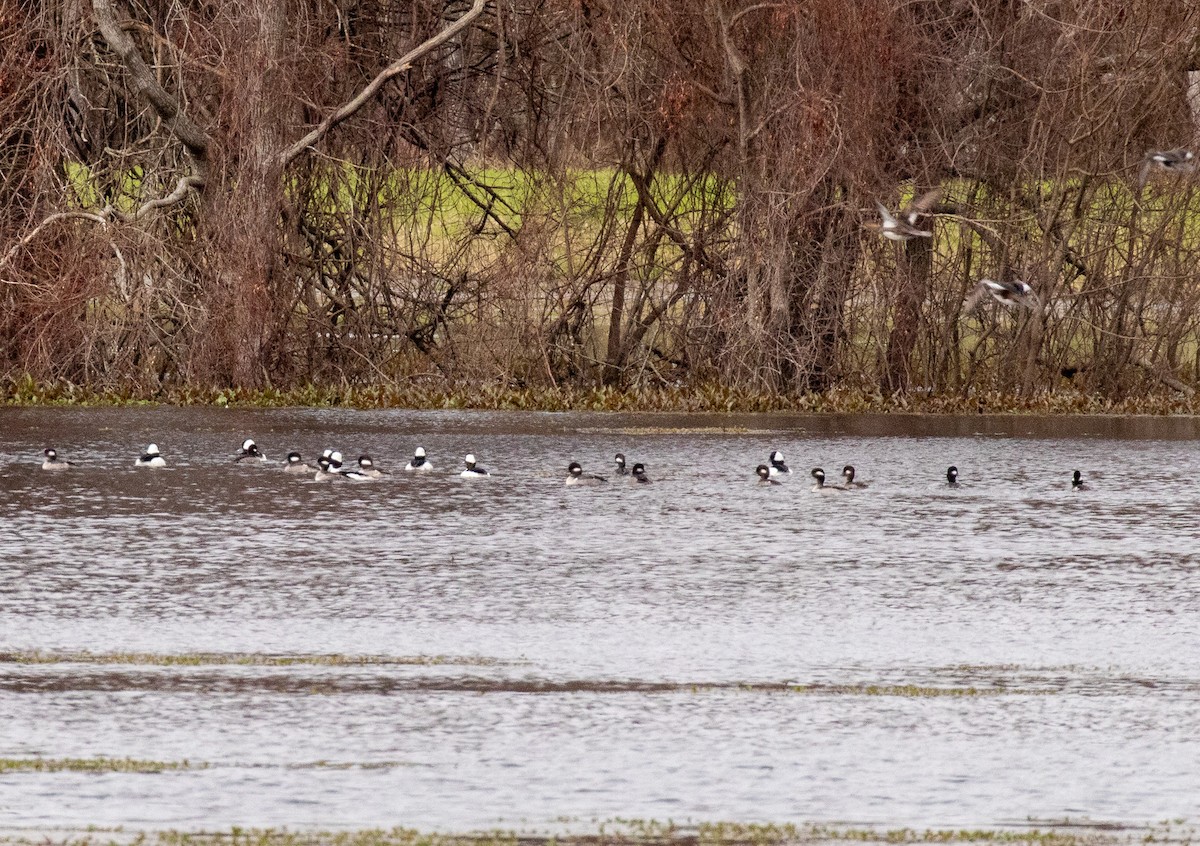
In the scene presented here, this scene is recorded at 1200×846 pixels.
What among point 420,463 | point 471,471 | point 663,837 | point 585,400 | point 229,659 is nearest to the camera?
point 663,837

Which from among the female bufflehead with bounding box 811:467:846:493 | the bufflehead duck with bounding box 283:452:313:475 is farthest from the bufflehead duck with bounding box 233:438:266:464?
the female bufflehead with bounding box 811:467:846:493

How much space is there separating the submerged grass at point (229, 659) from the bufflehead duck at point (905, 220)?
1609cm

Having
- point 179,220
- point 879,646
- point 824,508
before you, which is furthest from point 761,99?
point 879,646

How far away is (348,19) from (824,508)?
15.3 meters

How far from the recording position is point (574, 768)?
8750 mm

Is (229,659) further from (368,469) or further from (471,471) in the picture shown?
(471,471)

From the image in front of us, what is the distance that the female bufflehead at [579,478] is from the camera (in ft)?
64.6

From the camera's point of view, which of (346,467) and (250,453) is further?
(250,453)

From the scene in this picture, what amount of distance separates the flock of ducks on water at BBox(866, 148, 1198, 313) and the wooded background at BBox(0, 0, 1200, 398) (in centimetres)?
33

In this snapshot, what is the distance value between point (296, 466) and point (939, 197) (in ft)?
40.3

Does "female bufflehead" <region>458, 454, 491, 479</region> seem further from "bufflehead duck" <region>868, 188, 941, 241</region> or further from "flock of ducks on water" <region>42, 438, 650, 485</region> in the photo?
"bufflehead duck" <region>868, 188, 941, 241</region>

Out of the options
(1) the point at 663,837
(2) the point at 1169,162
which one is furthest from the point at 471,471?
(1) the point at 663,837

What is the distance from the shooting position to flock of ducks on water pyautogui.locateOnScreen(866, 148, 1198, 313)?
27.2m

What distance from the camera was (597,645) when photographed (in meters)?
11.7
